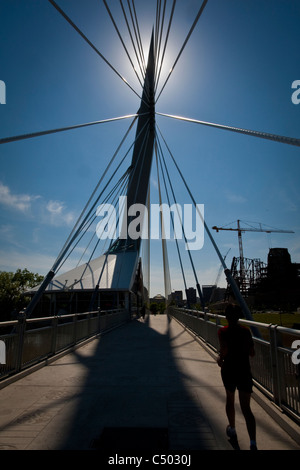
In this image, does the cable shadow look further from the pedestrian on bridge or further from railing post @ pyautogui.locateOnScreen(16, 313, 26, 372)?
railing post @ pyautogui.locateOnScreen(16, 313, 26, 372)

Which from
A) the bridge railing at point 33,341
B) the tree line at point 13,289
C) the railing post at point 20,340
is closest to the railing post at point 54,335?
the bridge railing at point 33,341

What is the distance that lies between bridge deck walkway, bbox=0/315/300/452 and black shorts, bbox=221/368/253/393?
1.88 feet

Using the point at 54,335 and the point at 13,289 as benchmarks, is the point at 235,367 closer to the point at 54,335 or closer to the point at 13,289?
the point at 54,335

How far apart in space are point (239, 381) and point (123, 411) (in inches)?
75.7

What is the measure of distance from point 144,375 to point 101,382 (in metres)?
1.06

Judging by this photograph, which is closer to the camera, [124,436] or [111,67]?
[124,436]

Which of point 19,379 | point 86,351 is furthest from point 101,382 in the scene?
point 86,351

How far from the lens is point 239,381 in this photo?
3150 mm

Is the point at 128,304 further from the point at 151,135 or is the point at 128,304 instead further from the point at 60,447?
the point at 60,447

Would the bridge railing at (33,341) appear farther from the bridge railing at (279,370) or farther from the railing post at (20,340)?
the bridge railing at (279,370)

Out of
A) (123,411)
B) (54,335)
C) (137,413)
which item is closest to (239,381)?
(137,413)

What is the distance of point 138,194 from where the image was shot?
2956 cm

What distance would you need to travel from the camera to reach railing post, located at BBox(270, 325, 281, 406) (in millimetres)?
3898

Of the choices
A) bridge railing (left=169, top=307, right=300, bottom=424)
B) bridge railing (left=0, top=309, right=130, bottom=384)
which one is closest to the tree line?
bridge railing (left=0, top=309, right=130, bottom=384)
